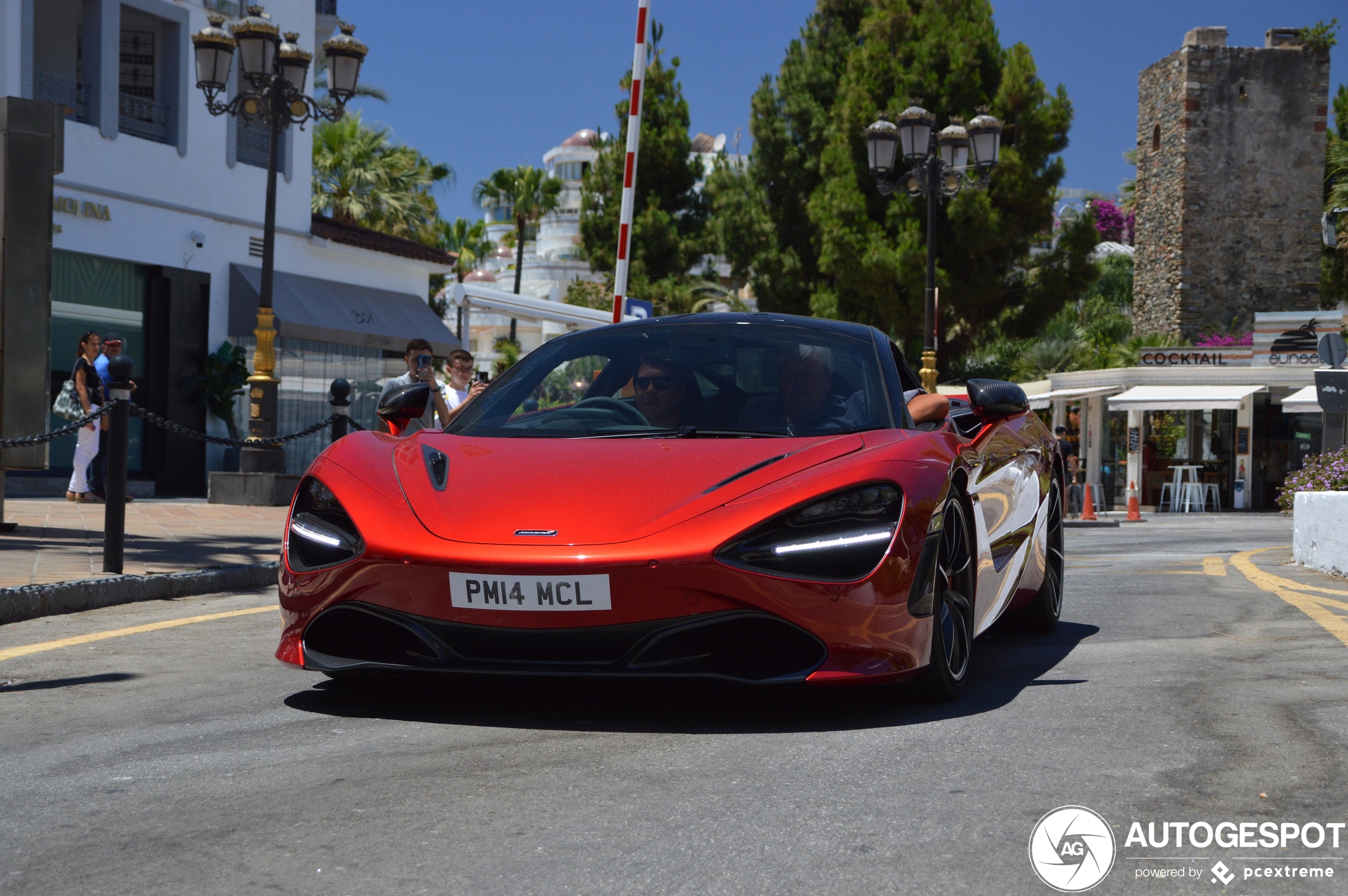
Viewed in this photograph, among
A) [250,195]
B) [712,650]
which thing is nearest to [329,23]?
[250,195]

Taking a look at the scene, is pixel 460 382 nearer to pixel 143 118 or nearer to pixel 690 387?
pixel 690 387

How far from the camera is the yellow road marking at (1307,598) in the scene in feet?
21.9

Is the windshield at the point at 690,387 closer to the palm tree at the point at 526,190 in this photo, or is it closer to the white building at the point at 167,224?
the white building at the point at 167,224

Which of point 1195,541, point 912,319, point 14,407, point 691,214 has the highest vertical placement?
point 691,214

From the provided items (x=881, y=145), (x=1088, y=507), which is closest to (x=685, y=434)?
(x=881, y=145)

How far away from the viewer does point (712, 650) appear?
12.2ft

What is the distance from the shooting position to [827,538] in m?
3.74

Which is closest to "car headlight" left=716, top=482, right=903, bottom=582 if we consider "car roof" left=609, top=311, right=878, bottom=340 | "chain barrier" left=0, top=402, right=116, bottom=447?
"car roof" left=609, top=311, right=878, bottom=340

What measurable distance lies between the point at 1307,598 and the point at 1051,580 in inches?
111

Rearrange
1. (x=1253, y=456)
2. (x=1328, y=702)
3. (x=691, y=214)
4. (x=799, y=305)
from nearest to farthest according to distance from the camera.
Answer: (x=1328, y=702) → (x=1253, y=456) → (x=799, y=305) → (x=691, y=214)

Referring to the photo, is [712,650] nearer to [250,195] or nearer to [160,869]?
[160,869]

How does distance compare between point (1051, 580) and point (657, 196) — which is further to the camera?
point (657, 196)

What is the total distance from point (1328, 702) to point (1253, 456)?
1165 inches

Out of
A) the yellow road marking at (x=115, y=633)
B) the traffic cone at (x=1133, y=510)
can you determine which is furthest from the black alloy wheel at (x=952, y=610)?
the traffic cone at (x=1133, y=510)
